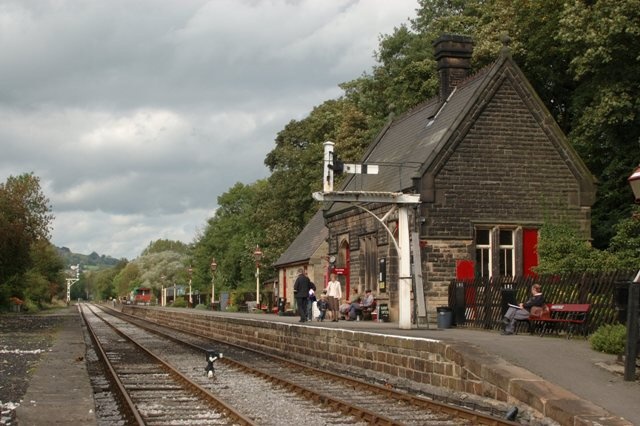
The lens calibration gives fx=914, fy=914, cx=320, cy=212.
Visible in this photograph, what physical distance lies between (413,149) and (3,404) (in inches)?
827

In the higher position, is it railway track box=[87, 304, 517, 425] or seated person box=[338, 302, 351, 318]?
seated person box=[338, 302, 351, 318]

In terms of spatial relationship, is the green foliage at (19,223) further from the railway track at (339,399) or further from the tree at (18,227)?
the railway track at (339,399)

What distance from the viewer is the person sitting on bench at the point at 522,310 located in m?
19.3

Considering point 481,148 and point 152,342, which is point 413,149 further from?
point 152,342

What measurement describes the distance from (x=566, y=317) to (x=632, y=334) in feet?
22.4

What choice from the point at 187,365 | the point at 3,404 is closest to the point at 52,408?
the point at 3,404

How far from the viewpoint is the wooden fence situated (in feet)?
57.4

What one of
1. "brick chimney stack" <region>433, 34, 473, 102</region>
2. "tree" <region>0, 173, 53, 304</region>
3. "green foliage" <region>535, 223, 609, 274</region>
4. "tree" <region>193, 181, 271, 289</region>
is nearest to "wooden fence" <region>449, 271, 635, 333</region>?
"green foliage" <region>535, 223, 609, 274</region>

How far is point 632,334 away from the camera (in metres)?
12.1

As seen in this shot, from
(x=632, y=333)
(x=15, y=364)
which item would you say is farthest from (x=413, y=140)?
(x=632, y=333)

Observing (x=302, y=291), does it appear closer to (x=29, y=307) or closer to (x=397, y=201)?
(x=397, y=201)

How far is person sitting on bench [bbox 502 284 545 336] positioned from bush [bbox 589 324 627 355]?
12.5 feet

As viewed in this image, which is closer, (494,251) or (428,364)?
(428,364)

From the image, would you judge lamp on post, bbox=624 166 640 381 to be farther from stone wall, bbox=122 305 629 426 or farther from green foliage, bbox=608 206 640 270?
green foliage, bbox=608 206 640 270
